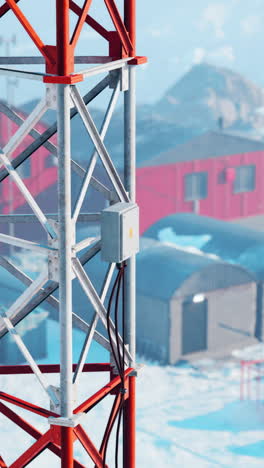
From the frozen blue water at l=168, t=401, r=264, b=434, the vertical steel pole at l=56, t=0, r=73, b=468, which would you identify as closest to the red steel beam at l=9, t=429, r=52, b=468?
the vertical steel pole at l=56, t=0, r=73, b=468

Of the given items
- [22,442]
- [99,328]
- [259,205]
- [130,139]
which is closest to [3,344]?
[99,328]

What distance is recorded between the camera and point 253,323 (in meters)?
33.6

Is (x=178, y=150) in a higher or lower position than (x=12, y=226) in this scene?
higher

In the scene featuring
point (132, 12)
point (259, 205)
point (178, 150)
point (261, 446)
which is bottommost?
point (261, 446)

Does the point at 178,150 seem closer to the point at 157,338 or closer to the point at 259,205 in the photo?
the point at 259,205

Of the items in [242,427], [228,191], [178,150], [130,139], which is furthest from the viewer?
[228,191]

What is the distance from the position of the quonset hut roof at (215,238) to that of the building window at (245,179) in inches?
474

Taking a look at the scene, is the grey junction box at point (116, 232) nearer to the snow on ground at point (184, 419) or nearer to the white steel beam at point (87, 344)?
the white steel beam at point (87, 344)

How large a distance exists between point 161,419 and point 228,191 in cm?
2514

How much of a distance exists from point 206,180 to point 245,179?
3.72 meters

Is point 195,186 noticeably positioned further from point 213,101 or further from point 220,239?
point 213,101

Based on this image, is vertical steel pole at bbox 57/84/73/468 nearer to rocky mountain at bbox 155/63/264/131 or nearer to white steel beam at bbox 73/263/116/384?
white steel beam at bbox 73/263/116/384

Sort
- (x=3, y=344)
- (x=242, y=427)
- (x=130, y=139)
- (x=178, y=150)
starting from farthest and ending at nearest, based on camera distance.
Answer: (x=178, y=150) < (x=3, y=344) < (x=242, y=427) < (x=130, y=139)

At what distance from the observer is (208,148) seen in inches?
1950
